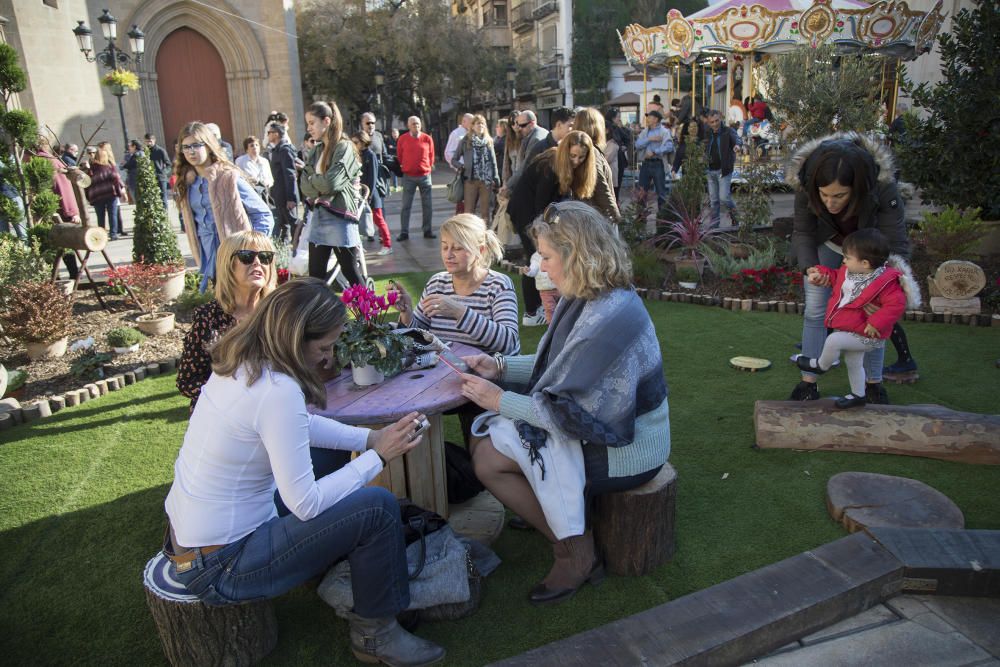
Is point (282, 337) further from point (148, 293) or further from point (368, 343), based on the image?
point (148, 293)

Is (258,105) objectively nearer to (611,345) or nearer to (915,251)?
(915,251)

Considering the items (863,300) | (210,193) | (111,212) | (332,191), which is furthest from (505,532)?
Answer: (111,212)

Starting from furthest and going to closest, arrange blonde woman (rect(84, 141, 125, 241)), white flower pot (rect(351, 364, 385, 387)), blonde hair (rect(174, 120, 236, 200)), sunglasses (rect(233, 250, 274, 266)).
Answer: blonde woman (rect(84, 141, 125, 241))
blonde hair (rect(174, 120, 236, 200))
sunglasses (rect(233, 250, 274, 266))
white flower pot (rect(351, 364, 385, 387))

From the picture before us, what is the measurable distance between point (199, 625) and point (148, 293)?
4954 mm

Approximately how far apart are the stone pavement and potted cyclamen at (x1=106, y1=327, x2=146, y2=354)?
5156 millimetres

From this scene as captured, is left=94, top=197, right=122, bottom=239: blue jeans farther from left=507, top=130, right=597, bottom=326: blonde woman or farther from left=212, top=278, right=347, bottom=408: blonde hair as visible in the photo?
left=212, top=278, right=347, bottom=408: blonde hair

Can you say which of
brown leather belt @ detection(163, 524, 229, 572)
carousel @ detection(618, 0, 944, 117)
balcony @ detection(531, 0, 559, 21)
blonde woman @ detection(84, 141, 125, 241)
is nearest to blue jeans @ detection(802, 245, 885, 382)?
brown leather belt @ detection(163, 524, 229, 572)

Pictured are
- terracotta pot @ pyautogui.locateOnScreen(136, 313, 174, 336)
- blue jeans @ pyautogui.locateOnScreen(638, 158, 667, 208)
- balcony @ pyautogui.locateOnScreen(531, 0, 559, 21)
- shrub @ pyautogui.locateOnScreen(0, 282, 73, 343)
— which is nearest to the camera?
shrub @ pyautogui.locateOnScreen(0, 282, 73, 343)

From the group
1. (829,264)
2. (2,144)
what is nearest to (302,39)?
(2,144)

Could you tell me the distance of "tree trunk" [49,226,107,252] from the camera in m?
6.75

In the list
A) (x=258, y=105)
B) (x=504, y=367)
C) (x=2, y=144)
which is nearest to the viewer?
(x=504, y=367)

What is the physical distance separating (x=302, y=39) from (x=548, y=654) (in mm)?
31892

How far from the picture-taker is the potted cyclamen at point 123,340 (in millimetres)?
5594

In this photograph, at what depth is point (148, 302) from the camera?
648cm
